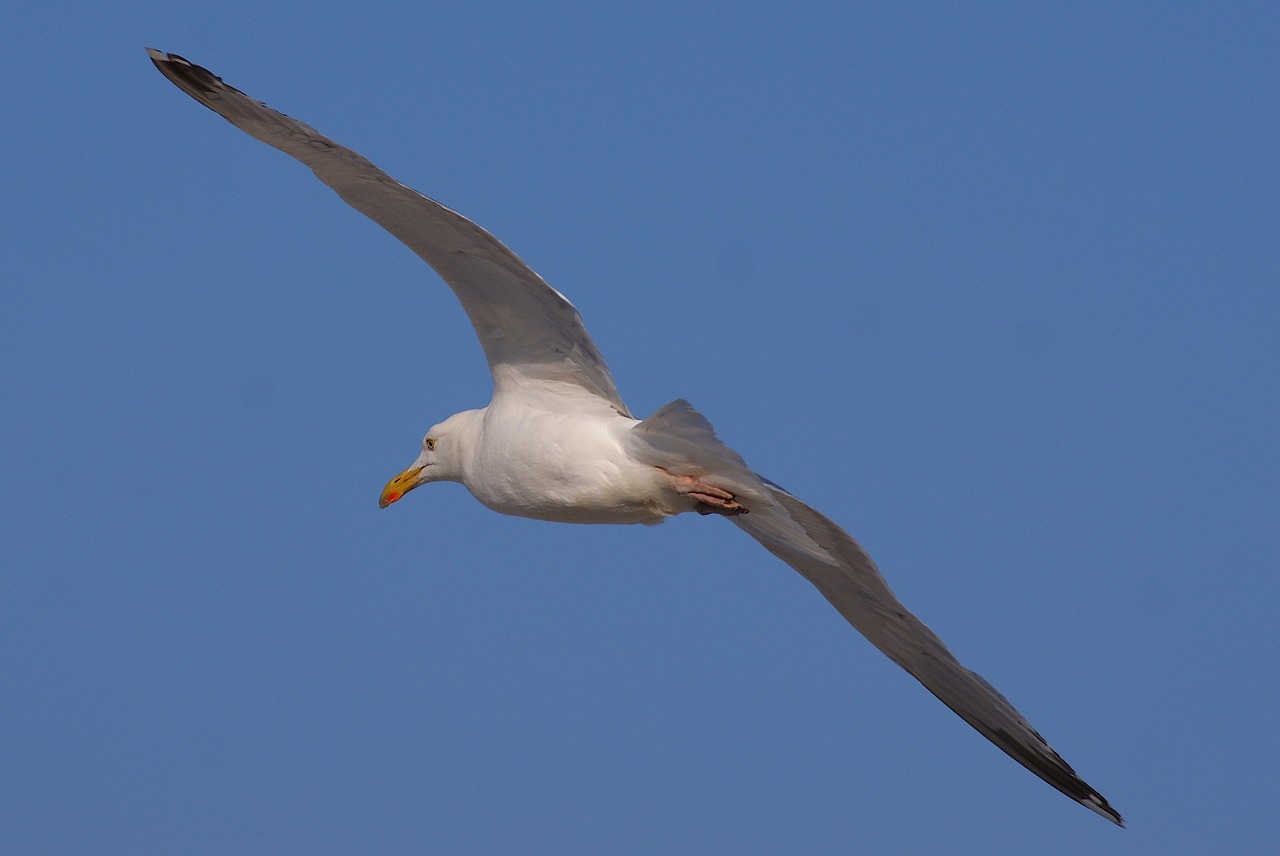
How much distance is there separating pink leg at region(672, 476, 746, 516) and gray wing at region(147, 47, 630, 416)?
0.89m

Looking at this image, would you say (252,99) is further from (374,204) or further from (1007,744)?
(1007,744)

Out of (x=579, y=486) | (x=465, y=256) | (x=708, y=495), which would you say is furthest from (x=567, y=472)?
(x=465, y=256)

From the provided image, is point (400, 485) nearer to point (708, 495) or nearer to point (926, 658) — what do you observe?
point (708, 495)

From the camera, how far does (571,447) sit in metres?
8.65

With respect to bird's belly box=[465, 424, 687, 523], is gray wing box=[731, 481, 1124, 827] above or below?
above

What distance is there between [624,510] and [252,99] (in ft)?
8.84

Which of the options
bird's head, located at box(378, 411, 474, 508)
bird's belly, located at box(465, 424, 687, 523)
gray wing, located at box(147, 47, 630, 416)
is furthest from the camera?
bird's head, located at box(378, 411, 474, 508)

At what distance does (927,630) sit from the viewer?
9.41 m

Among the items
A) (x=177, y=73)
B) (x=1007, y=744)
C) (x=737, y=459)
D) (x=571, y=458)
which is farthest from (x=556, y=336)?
(x=1007, y=744)

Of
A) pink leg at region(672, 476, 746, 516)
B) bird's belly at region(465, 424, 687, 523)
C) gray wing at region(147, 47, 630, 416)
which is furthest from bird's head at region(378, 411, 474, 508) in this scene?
pink leg at region(672, 476, 746, 516)

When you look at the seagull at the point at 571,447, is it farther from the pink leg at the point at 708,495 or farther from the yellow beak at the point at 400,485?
the yellow beak at the point at 400,485

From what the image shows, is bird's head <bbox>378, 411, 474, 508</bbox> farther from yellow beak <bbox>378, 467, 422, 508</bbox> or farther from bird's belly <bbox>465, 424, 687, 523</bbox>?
bird's belly <bbox>465, 424, 687, 523</bbox>

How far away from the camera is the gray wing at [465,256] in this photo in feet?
27.2

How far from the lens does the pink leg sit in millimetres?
8367
